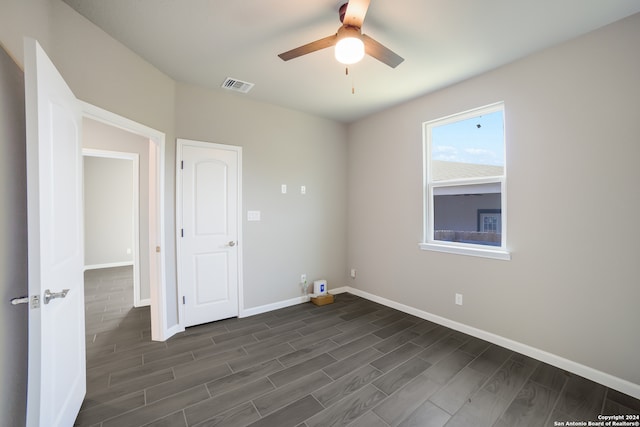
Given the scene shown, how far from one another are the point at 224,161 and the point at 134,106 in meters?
1.05

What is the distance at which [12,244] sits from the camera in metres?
1.28

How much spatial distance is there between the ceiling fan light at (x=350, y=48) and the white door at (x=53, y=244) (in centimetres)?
155

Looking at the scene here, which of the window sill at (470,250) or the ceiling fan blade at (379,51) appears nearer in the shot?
the ceiling fan blade at (379,51)

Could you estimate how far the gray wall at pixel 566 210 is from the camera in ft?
6.34

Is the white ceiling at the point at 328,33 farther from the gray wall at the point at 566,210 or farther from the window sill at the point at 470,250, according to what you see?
the window sill at the point at 470,250

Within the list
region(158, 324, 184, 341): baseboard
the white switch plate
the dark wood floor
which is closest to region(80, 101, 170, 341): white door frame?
region(158, 324, 184, 341): baseboard

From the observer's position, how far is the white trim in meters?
3.37

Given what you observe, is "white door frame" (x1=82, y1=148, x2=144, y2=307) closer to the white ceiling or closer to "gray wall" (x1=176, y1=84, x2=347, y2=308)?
"gray wall" (x1=176, y1=84, x2=347, y2=308)

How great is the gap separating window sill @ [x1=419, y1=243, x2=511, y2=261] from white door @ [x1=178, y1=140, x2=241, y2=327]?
241 centimetres

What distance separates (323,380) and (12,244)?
6.92ft

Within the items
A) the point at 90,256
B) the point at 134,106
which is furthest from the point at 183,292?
the point at 90,256

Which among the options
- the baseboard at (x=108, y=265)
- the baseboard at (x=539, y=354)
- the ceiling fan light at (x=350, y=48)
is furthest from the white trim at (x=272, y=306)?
the baseboard at (x=108, y=265)

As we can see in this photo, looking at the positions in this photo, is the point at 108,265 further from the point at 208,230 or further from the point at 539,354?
the point at 539,354

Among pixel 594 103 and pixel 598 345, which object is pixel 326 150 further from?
pixel 598 345
